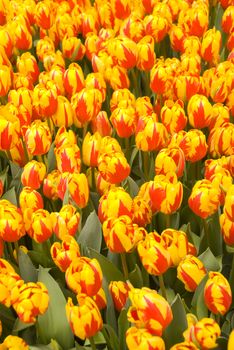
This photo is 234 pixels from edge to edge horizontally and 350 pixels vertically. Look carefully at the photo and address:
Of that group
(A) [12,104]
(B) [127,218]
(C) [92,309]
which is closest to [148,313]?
(C) [92,309]

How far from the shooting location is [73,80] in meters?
2.05

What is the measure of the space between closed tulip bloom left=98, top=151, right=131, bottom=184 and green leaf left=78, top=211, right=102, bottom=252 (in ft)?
0.40

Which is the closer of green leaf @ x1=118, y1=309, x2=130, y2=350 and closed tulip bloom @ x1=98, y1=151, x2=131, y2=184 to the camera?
green leaf @ x1=118, y1=309, x2=130, y2=350

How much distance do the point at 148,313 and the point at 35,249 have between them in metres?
0.66

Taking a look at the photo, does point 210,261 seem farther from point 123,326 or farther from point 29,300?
point 29,300

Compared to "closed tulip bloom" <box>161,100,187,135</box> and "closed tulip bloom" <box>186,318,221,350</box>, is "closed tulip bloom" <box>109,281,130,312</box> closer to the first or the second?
"closed tulip bloom" <box>186,318,221,350</box>

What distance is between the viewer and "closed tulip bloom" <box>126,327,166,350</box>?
3.67 ft

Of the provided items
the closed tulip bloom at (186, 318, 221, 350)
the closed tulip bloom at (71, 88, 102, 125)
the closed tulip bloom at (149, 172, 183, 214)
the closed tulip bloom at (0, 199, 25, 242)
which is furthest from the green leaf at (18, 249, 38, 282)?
the closed tulip bloom at (186, 318, 221, 350)

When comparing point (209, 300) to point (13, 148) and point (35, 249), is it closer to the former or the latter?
point (35, 249)

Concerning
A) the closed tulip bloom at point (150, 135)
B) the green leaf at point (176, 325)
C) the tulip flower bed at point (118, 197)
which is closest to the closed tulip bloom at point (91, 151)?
the tulip flower bed at point (118, 197)

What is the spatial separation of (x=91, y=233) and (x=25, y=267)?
185 millimetres

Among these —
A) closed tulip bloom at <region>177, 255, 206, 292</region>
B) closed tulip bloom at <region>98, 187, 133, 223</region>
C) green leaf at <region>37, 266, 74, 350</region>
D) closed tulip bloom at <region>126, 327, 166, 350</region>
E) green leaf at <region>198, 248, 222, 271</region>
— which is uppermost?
closed tulip bloom at <region>98, 187, 133, 223</region>

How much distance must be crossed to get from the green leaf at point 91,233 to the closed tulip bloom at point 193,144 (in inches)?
11.4

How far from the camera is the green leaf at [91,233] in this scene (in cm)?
168
